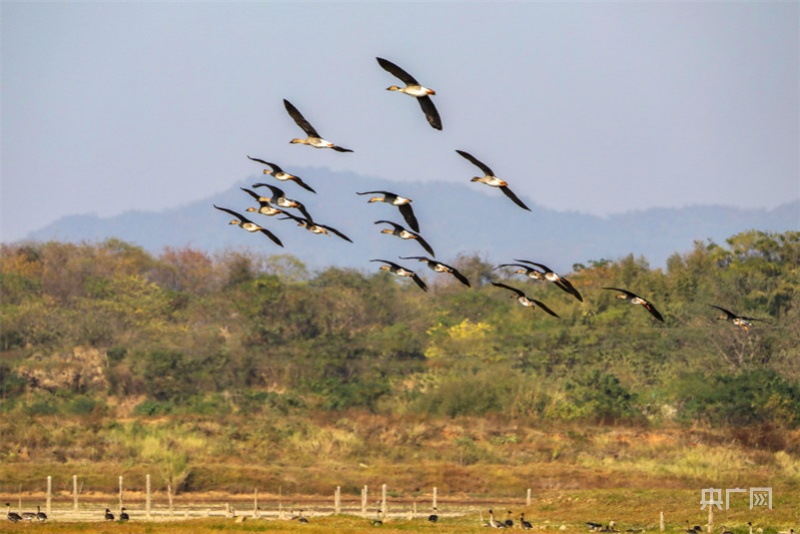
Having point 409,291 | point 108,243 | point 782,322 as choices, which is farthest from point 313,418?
point 108,243

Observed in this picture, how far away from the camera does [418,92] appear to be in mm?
34656

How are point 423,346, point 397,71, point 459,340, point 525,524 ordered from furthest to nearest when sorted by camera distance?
point 423,346 → point 459,340 → point 525,524 → point 397,71

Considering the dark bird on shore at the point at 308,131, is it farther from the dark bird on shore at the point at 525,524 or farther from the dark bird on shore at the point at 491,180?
the dark bird on shore at the point at 525,524

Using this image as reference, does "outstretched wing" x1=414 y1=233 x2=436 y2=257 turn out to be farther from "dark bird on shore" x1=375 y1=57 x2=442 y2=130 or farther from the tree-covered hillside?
the tree-covered hillside

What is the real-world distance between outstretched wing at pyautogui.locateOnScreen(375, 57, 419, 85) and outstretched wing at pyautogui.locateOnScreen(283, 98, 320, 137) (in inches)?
156

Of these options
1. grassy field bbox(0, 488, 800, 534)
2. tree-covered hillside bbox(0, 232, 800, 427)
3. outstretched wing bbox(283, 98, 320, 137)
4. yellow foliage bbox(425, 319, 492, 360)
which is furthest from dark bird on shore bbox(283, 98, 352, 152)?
yellow foliage bbox(425, 319, 492, 360)

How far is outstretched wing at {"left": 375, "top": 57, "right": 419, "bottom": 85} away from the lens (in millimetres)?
33344

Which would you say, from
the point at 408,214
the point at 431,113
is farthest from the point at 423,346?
the point at 431,113

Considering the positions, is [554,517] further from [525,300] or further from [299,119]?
[299,119]

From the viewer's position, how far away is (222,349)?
87250mm

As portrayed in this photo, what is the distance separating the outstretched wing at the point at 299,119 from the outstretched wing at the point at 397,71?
3.96 m

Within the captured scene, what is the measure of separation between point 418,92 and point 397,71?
1.17 meters

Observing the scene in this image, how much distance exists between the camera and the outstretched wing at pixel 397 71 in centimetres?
3334

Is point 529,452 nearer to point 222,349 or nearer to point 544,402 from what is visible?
point 544,402
